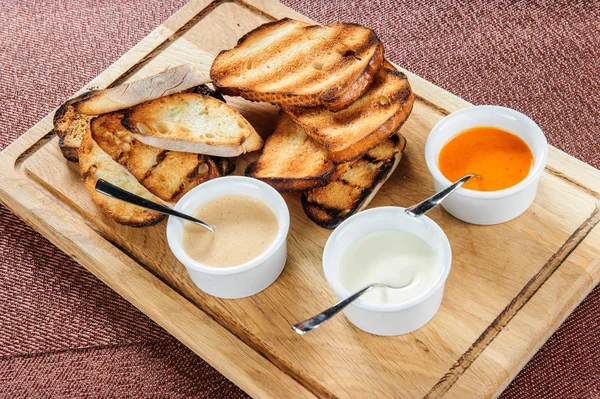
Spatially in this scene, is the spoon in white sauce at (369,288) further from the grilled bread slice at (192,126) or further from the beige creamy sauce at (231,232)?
the grilled bread slice at (192,126)

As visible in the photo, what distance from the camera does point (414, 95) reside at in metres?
2.77

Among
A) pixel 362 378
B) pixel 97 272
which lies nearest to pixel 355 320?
pixel 362 378

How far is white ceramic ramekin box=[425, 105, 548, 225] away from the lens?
2.39 m

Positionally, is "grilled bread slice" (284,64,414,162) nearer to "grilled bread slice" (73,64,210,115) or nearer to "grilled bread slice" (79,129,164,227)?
"grilled bread slice" (73,64,210,115)

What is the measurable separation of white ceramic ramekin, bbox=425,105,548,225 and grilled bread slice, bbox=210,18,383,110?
263 millimetres

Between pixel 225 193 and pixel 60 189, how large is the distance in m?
0.56

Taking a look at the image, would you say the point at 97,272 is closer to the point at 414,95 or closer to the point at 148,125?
the point at 148,125

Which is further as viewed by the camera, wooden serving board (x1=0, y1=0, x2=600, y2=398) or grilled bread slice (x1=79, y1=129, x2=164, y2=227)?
grilled bread slice (x1=79, y1=129, x2=164, y2=227)

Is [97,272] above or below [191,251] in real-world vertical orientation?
below

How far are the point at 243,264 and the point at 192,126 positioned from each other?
0.50 meters

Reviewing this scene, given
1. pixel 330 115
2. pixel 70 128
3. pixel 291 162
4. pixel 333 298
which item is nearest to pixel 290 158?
pixel 291 162

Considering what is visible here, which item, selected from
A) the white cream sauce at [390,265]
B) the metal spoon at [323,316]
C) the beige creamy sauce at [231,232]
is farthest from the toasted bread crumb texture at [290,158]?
the metal spoon at [323,316]

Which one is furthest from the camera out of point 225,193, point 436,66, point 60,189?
point 436,66

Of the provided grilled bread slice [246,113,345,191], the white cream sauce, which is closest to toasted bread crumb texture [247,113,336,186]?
grilled bread slice [246,113,345,191]
